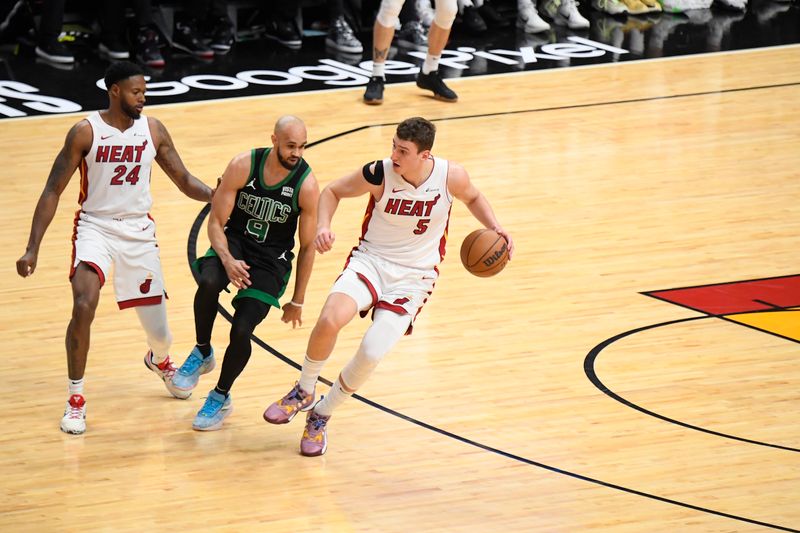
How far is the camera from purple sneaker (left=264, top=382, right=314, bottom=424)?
19.0 ft

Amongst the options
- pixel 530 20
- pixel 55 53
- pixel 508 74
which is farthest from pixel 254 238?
pixel 530 20

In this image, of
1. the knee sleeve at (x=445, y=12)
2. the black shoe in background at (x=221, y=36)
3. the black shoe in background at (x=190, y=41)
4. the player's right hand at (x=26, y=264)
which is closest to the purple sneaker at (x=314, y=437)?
the player's right hand at (x=26, y=264)

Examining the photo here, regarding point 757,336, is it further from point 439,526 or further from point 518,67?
point 518,67

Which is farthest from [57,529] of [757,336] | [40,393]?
[757,336]

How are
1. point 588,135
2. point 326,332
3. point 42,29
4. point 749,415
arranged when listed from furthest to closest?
point 42,29 → point 588,135 → point 749,415 → point 326,332

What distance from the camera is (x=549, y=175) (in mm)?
9547

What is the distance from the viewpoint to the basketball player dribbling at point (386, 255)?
5.62 metres

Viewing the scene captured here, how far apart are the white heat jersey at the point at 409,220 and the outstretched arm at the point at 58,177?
1329 mm

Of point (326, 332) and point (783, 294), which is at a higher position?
point (326, 332)

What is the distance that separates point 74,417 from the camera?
5.90 m

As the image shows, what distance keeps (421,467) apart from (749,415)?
5.53ft

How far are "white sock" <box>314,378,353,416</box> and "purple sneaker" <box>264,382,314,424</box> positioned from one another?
0.09 m

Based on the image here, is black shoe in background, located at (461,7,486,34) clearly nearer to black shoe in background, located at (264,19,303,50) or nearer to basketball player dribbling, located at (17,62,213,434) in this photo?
black shoe in background, located at (264,19,303,50)

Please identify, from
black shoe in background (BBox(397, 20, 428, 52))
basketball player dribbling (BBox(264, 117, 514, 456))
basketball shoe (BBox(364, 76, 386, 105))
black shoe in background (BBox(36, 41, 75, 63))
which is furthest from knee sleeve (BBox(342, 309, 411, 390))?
black shoe in background (BBox(397, 20, 428, 52))
